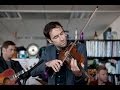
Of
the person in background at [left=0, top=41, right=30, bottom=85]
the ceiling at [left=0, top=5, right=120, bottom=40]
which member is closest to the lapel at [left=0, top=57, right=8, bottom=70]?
the person in background at [left=0, top=41, right=30, bottom=85]

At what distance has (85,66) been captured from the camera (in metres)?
0.90

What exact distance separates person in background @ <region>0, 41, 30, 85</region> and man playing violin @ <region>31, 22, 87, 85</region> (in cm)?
6

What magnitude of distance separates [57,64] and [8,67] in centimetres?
18

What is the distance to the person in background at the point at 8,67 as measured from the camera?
0.85 meters

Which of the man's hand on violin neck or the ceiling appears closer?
the man's hand on violin neck

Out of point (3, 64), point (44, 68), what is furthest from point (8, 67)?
point (44, 68)

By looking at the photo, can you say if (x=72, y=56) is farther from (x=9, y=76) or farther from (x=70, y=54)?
(x=9, y=76)

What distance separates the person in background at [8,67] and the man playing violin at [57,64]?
6 cm

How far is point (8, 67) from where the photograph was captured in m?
0.90

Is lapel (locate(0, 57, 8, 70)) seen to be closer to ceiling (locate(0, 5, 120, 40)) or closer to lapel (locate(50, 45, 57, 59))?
lapel (locate(50, 45, 57, 59))

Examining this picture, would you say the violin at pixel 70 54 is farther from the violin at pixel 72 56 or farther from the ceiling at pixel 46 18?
→ the ceiling at pixel 46 18

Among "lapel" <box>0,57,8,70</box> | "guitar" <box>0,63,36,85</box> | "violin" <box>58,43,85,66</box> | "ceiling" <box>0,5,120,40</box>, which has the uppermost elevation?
"ceiling" <box>0,5,120,40</box>

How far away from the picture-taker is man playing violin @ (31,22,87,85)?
2.82ft
